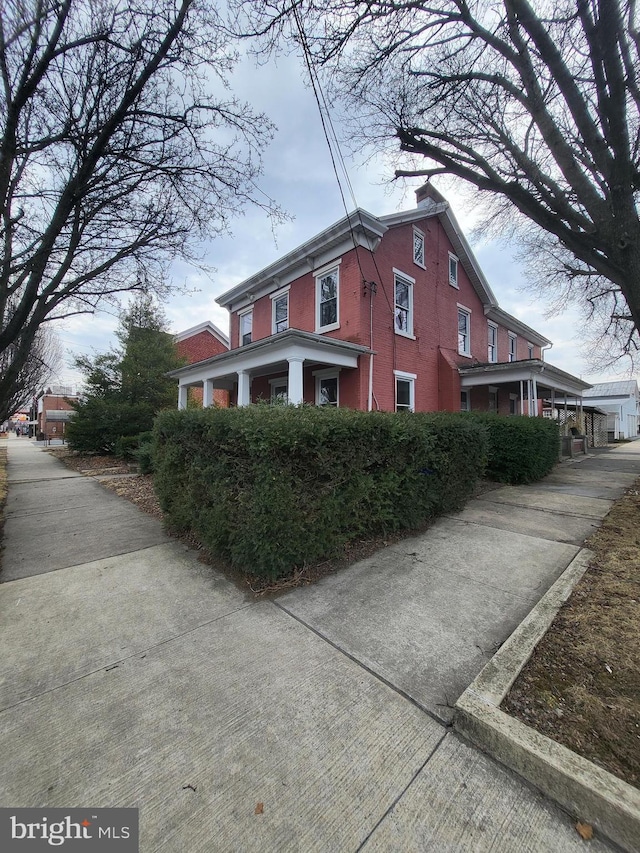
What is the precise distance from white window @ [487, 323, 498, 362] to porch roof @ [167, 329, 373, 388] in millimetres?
9145

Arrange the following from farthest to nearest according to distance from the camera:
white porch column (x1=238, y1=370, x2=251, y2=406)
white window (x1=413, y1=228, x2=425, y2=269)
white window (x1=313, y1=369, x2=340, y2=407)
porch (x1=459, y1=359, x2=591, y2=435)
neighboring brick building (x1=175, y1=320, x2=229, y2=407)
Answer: neighboring brick building (x1=175, y1=320, x2=229, y2=407)
white window (x1=413, y1=228, x2=425, y2=269)
porch (x1=459, y1=359, x2=591, y2=435)
white window (x1=313, y1=369, x2=340, y2=407)
white porch column (x1=238, y1=370, x2=251, y2=406)

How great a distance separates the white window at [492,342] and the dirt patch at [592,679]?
14650mm

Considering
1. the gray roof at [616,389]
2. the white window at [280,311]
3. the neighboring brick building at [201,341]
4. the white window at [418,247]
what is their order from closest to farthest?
the white window at [418,247] < the white window at [280,311] < the neighboring brick building at [201,341] < the gray roof at [616,389]

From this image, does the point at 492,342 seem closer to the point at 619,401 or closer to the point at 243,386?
the point at 243,386

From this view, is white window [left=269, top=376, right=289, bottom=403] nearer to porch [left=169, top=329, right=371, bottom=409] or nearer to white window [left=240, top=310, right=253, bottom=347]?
porch [left=169, top=329, right=371, bottom=409]

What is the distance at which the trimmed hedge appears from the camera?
3205 mm

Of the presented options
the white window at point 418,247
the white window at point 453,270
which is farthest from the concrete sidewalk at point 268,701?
the white window at point 453,270

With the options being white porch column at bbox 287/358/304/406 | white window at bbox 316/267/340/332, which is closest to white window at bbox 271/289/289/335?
white window at bbox 316/267/340/332

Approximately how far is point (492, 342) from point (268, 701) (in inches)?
690

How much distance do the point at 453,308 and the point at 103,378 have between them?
1461cm

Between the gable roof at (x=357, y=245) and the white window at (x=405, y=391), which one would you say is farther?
the white window at (x=405, y=391)

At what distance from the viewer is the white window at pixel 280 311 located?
1249 centimetres

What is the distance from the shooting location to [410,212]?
450 inches

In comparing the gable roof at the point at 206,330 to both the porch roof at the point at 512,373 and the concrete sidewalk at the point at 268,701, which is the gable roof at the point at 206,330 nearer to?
the porch roof at the point at 512,373
